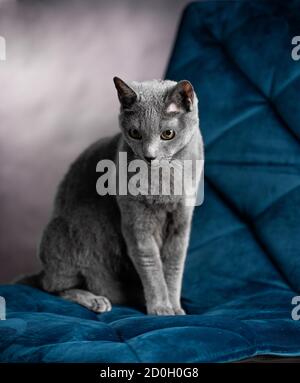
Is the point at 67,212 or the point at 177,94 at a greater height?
the point at 177,94

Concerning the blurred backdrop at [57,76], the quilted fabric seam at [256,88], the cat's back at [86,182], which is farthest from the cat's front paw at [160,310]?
the blurred backdrop at [57,76]

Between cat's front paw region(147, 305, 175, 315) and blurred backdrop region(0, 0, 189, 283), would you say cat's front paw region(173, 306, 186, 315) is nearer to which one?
cat's front paw region(147, 305, 175, 315)

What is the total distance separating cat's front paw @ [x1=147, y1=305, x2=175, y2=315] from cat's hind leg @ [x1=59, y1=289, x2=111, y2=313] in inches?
4.5

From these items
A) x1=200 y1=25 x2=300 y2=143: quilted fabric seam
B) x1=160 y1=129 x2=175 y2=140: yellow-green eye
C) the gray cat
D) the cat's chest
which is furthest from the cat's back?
x1=200 y1=25 x2=300 y2=143: quilted fabric seam

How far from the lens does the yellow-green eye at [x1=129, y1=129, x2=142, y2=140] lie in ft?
4.42

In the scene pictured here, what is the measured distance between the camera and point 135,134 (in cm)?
136

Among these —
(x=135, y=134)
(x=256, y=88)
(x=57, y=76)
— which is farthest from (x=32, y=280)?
(x=256, y=88)

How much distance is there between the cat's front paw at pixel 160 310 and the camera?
145 cm

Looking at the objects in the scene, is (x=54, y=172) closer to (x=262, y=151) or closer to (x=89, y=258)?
(x=89, y=258)

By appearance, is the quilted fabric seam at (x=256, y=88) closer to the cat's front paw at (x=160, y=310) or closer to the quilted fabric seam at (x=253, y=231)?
the quilted fabric seam at (x=253, y=231)

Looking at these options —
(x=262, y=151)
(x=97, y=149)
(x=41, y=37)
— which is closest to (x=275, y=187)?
(x=262, y=151)

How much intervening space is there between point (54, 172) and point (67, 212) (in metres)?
0.48

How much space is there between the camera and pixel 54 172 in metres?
2.08

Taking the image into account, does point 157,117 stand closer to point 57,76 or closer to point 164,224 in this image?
point 164,224
